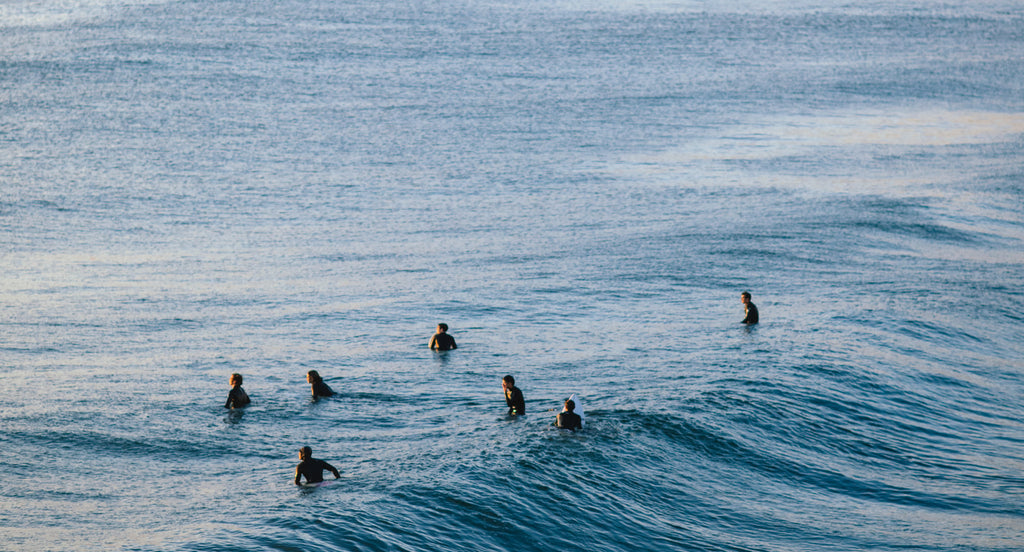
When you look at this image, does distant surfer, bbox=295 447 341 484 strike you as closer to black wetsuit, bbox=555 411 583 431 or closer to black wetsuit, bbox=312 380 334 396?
black wetsuit, bbox=555 411 583 431

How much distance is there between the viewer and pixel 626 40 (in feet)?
294

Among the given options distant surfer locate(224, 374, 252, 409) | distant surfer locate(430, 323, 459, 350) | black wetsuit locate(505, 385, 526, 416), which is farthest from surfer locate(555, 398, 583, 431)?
distant surfer locate(224, 374, 252, 409)

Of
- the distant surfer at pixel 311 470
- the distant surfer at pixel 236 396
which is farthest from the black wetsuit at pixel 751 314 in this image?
the distant surfer at pixel 311 470

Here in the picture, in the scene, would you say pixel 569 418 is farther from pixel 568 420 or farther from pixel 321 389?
pixel 321 389

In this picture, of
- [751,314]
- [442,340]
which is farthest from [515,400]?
[751,314]

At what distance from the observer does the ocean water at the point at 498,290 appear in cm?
2159

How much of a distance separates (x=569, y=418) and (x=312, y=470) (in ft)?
18.9

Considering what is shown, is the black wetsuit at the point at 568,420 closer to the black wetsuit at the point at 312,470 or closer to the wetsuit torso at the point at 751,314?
the black wetsuit at the point at 312,470

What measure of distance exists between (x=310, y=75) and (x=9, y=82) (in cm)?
2002

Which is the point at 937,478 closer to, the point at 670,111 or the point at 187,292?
the point at 187,292

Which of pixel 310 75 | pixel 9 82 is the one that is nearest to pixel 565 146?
pixel 310 75

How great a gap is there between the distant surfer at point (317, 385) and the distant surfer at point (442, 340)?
14.8ft

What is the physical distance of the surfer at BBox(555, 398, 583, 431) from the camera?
76.2 feet

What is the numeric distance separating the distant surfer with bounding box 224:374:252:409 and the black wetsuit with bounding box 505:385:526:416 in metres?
6.70
